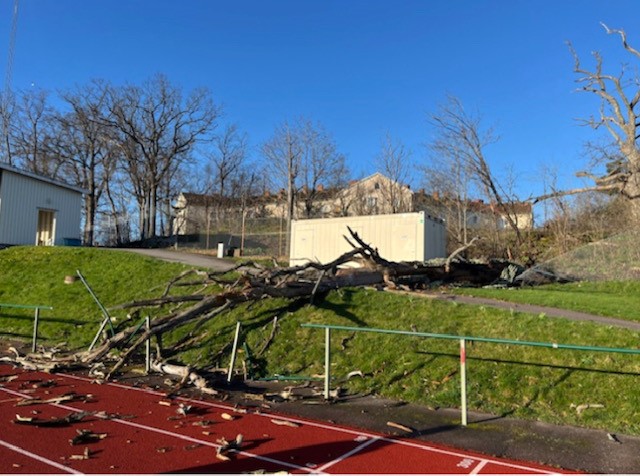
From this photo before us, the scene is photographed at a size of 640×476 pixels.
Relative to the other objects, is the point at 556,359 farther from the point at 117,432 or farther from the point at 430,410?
the point at 117,432

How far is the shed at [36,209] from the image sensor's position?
26005 millimetres

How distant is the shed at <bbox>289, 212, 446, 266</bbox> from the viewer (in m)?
18.6

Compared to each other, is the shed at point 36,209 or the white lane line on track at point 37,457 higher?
the shed at point 36,209

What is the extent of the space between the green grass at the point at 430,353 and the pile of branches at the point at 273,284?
0.61 metres


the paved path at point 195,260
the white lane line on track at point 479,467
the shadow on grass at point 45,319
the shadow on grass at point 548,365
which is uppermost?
the paved path at point 195,260

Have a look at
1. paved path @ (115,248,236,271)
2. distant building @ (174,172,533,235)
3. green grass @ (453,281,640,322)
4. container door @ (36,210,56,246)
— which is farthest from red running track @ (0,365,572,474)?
container door @ (36,210,56,246)

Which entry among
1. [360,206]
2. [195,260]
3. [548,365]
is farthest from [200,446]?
[360,206]

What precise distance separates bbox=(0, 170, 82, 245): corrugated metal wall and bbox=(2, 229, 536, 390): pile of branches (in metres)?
17.4

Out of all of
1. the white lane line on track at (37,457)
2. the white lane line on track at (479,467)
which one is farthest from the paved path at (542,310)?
the white lane line on track at (37,457)

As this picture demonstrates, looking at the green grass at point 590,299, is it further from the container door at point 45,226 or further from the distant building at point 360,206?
the container door at point 45,226

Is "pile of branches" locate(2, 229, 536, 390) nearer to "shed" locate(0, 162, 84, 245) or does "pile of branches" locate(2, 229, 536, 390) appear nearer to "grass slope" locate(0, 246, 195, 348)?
"grass slope" locate(0, 246, 195, 348)

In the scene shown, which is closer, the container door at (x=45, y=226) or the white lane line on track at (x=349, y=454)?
the white lane line on track at (x=349, y=454)

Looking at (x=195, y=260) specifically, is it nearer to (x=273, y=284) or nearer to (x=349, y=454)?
(x=273, y=284)

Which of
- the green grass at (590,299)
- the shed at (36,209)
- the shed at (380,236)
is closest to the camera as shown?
the green grass at (590,299)
